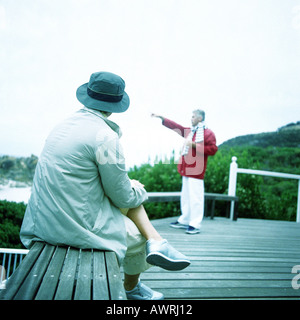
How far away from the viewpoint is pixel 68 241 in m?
1.42

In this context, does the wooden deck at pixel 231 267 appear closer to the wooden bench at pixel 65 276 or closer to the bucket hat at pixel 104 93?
the wooden bench at pixel 65 276

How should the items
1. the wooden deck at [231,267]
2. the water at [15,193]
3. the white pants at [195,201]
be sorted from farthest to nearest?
1. the water at [15,193]
2. the white pants at [195,201]
3. the wooden deck at [231,267]

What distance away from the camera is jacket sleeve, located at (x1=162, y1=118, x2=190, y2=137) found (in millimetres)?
4234

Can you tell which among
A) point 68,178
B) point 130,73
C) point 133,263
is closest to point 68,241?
point 68,178

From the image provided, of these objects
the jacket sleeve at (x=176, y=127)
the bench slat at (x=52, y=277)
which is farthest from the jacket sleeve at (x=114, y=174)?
the jacket sleeve at (x=176, y=127)

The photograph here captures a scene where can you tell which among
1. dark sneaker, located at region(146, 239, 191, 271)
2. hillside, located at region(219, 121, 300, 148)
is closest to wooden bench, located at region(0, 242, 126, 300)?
dark sneaker, located at region(146, 239, 191, 271)

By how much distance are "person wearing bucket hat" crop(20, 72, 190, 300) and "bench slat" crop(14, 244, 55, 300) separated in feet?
0.35

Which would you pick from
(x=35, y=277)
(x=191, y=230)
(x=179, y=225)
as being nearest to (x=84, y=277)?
(x=35, y=277)

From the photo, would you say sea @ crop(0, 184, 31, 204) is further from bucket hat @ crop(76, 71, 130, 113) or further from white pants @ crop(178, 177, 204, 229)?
bucket hat @ crop(76, 71, 130, 113)

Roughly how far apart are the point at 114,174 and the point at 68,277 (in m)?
0.49

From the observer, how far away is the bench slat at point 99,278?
3.32ft

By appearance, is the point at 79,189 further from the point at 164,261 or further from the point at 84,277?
the point at 164,261

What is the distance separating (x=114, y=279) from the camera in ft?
3.77

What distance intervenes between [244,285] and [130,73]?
5.43 m
